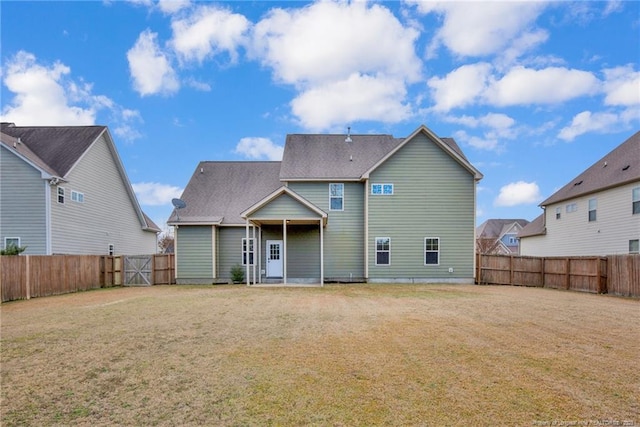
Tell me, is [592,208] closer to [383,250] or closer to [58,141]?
[383,250]

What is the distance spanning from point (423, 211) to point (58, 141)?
67.0 feet

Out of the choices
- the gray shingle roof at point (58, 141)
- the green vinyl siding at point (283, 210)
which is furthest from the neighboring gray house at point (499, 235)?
the gray shingle roof at point (58, 141)

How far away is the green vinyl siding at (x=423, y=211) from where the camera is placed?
19000mm

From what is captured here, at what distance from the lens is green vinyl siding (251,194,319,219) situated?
56.5ft

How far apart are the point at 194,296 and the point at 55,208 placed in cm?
949

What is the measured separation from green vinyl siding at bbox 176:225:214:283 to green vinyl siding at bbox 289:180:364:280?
5534 mm

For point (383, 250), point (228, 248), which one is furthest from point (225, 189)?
point (383, 250)

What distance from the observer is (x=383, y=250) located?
19.0 meters

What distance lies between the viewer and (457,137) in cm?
2288

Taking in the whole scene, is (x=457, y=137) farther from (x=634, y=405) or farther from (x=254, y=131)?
(x=634, y=405)

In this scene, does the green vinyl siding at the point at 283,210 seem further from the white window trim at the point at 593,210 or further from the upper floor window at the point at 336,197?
the white window trim at the point at 593,210

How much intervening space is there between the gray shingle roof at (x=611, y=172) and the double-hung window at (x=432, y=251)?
31.9 feet

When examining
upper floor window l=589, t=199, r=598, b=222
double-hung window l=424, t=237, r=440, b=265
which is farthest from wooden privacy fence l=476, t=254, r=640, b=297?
upper floor window l=589, t=199, r=598, b=222

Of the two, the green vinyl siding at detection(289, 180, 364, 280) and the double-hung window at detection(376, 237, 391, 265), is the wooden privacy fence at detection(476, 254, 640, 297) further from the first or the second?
the green vinyl siding at detection(289, 180, 364, 280)
